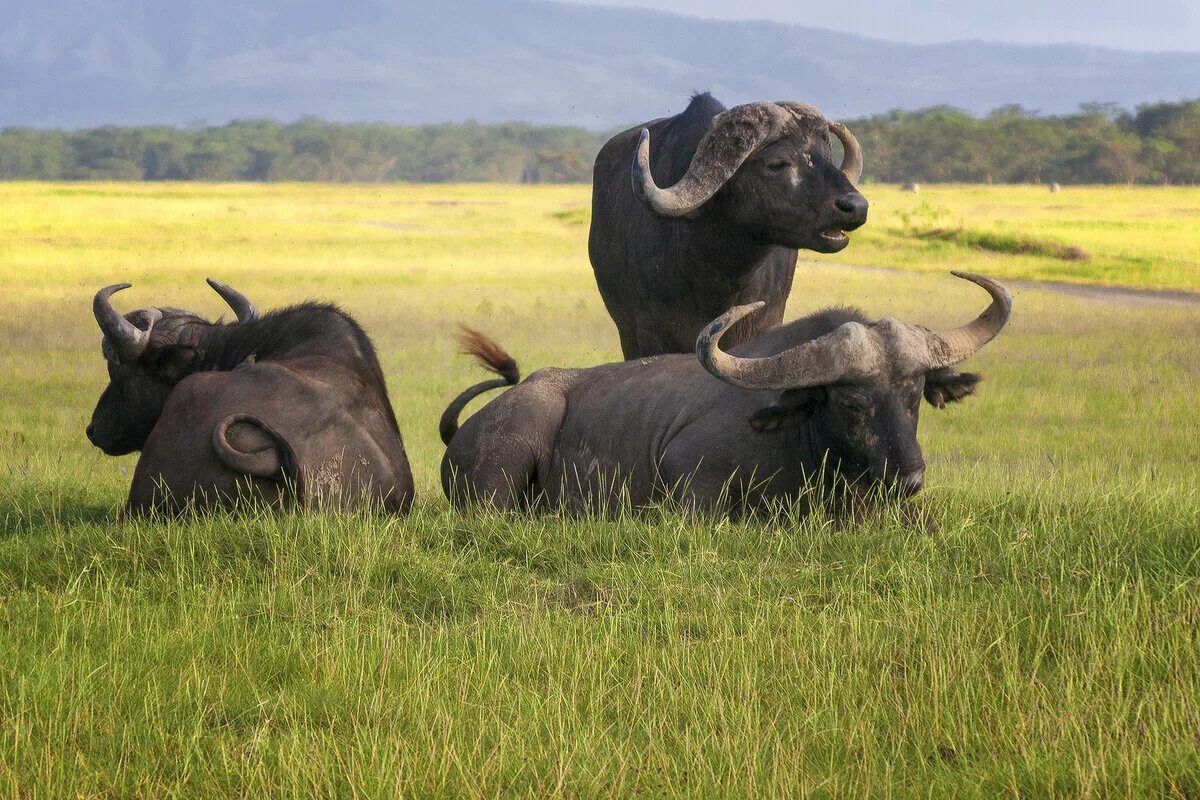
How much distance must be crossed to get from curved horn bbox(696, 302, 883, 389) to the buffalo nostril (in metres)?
1.44

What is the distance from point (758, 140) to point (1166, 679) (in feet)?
12.9

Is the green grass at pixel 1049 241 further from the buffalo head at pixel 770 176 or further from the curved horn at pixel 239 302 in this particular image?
the curved horn at pixel 239 302

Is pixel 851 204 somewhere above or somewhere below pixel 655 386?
above

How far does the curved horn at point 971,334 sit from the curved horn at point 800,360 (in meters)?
0.38

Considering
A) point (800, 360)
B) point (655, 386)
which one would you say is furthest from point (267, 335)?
point (800, 360)

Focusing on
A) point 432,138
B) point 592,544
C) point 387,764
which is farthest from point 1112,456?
point 432,138

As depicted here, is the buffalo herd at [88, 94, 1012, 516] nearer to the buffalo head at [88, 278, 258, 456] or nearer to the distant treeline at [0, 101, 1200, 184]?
the buffalo head at [88, 278, 258, 456]

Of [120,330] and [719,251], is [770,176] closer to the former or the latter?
[719,251]

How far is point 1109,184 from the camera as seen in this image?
81438 mm

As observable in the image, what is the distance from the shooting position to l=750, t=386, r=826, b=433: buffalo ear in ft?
20.8

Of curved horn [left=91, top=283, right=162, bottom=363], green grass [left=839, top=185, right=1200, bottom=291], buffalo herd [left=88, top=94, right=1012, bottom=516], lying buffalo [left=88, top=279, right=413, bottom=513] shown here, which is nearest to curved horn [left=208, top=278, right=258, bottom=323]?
buffalo herd [left=88, top=94, right=1012, bottom=516]

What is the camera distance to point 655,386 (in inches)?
297

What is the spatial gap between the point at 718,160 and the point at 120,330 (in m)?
3.11

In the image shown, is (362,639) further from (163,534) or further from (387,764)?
(163,534)
